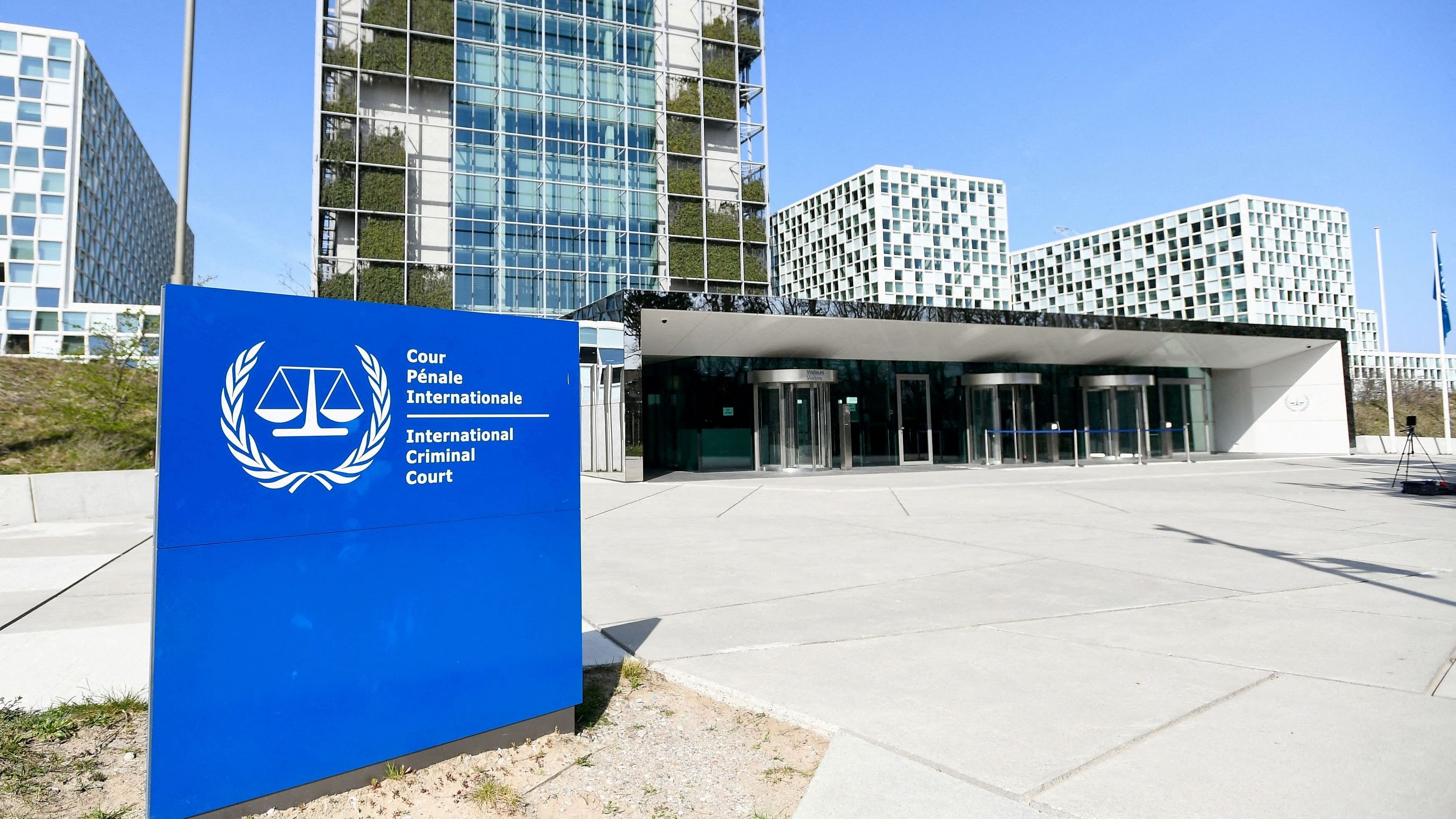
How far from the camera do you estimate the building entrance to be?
25984mm

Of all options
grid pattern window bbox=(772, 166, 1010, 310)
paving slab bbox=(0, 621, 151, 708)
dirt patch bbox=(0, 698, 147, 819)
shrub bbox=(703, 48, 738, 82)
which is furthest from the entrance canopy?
grid pattern window bbox=(772, 166, 1010, 310)

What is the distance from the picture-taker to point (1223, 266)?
334ft

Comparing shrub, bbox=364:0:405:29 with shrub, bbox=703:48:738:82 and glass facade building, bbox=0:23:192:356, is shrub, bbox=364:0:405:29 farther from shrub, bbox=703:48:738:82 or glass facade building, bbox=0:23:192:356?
glass facade building, bbox=0:23:192:356

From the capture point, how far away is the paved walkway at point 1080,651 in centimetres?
297

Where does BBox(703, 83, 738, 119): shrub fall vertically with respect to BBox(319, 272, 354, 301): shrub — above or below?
Result: above

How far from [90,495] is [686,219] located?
122 ft

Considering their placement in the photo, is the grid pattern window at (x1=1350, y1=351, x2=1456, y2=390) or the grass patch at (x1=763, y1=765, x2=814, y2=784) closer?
the grass patch at (x1=763, y1=765, x2=814, y2=784)

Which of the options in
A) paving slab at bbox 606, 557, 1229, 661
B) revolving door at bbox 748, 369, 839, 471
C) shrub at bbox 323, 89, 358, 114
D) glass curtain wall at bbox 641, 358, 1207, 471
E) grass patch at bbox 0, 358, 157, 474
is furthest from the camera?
shrub at bbox 323, 89, 358, 114

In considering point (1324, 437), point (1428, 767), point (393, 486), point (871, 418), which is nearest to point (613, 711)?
point (393, 486)

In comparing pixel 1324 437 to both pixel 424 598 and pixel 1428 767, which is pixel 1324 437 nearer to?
pixel 1428 767

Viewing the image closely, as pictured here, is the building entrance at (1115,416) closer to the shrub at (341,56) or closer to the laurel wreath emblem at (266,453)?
the laurel wreath emblem at (266,453)

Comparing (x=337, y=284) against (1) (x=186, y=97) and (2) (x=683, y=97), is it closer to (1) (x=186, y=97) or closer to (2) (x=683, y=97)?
(2) (x=683, y=97)

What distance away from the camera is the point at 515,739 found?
11.6 feet

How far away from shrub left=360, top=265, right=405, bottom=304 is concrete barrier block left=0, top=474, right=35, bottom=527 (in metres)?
27.7
